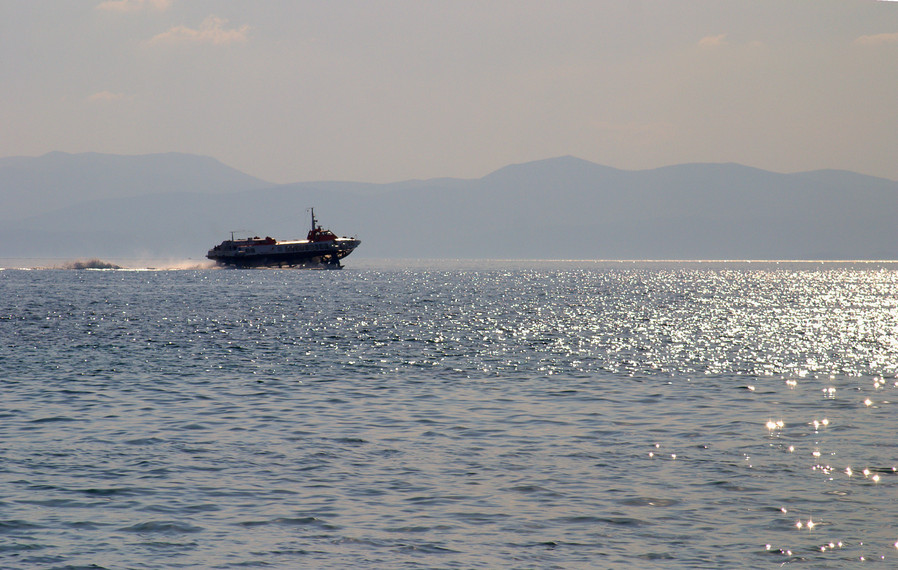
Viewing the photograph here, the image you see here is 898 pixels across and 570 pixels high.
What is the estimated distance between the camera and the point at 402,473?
2020 cm

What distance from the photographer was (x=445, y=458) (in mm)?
21766

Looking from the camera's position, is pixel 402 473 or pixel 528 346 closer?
pixel 402 473

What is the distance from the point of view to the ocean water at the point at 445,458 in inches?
600

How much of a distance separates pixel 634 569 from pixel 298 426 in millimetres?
14456

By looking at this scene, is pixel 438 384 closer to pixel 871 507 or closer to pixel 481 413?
pixel 481 413

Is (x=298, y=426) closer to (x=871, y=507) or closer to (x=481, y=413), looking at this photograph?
(x=481, y=413)

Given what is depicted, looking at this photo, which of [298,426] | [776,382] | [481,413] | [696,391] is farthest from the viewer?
[776,382]

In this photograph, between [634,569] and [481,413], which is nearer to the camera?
[634,569]

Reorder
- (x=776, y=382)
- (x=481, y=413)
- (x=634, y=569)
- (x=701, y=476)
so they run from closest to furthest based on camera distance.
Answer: (x=634, y=569), (x=701, y=476), (x=481, y=413), (x=776, y=382)

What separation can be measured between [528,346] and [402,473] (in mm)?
35006

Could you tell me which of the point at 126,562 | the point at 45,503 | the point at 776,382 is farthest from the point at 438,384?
the point at 126,562

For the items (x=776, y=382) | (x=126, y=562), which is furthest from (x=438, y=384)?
(x=126, y=562)

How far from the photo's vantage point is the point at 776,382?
37.6 meters

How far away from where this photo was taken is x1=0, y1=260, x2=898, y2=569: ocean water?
15242 mm
